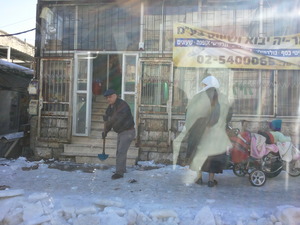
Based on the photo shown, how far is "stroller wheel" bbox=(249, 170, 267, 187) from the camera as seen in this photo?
16.4ft

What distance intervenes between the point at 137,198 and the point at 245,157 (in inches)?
88.3

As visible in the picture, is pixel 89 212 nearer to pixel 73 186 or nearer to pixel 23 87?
pixel 73 186

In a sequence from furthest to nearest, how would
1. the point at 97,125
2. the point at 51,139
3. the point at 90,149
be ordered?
1. the point at 97,125
2. the point at 51,139
3. the point at 90,149

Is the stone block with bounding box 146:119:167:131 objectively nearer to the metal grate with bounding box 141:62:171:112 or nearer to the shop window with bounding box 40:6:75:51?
the metal grate with bounding box 141:62:171:112

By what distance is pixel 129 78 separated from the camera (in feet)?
23.7

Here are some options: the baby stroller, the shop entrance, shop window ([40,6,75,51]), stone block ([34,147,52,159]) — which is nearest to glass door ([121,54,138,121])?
the shop entrance

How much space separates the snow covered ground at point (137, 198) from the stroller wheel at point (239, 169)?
0.15 metres

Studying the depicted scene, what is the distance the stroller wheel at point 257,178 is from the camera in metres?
5.00

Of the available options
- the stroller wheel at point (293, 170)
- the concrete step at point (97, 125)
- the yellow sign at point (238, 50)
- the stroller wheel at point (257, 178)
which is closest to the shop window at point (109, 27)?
the yellow sign at point (238, 50)

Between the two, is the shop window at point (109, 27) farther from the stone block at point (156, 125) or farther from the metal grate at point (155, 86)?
the stone block at point (156, 125)

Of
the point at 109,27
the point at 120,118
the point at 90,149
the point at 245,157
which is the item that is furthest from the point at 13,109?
the point at 245,157

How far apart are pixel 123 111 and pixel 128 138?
57cm

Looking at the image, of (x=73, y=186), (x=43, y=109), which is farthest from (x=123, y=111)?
(x=43, y=109)

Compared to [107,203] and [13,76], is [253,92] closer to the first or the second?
[107,203]
